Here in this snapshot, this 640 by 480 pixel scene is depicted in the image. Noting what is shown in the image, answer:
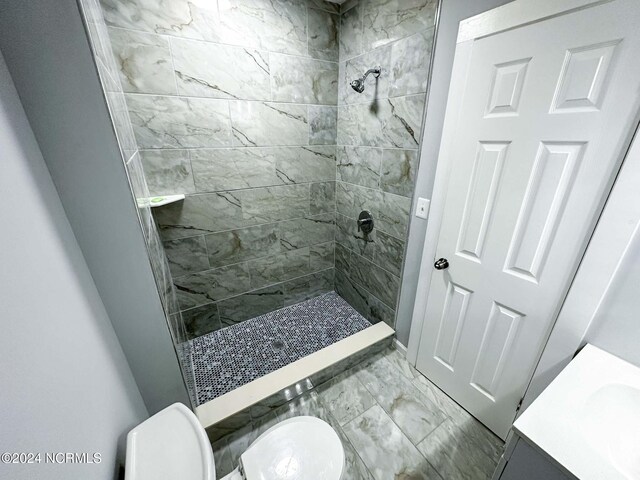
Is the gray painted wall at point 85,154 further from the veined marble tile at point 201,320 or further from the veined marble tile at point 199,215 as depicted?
the veined marble tile at point 201,320

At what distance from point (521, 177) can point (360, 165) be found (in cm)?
103

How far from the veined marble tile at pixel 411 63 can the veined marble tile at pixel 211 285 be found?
160 centimetres

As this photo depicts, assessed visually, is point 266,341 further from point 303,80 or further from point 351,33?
point 351,33

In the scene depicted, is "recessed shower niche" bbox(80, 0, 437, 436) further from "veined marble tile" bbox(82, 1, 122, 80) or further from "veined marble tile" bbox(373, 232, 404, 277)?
"veined marble tile" bbox(82, 1, 122, 80)

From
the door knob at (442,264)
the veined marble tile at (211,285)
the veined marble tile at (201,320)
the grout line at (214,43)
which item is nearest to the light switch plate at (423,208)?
A: the door knob at (442,264)

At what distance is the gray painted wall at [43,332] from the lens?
1.35 ft

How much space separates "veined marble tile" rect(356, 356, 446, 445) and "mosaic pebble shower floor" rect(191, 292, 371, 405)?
0.37 metres

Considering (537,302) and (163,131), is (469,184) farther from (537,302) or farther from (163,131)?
(163,131)

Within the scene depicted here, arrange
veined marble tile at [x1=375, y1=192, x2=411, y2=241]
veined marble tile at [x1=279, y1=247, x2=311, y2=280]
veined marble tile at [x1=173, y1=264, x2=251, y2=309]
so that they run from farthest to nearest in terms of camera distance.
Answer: veined marble tile at [x1=279, y1=247, x2=311, y2=280] → veined marble tile at [x1=173, y1=264, x2=251, y2=309] → veined marble tile at [x1=375, y1=192, x2=411, y2=241]

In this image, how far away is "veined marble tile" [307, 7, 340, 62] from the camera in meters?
1.66

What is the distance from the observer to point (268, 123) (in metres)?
1.70

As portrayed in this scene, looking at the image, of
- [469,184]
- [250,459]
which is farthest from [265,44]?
[250,459]

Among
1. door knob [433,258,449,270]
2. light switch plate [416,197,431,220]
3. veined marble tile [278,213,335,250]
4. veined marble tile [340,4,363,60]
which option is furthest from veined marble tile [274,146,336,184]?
door knob [433,258,449,270]

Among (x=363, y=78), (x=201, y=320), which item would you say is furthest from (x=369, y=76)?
(x=201, y=320)
